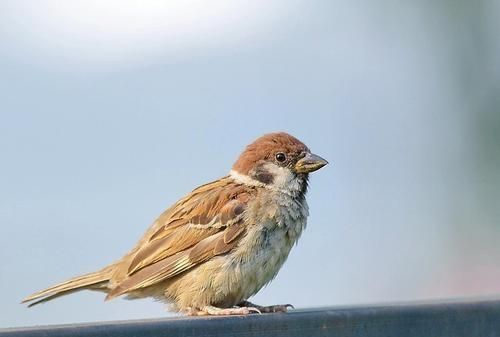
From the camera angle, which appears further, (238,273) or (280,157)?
(280,157)

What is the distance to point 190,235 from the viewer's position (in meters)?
4.18

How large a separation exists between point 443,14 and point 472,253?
273 cm

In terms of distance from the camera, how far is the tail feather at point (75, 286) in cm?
392

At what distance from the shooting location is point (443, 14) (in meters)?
8.90

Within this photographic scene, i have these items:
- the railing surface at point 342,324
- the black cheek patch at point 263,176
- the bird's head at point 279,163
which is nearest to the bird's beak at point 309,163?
the bird's head at point 279,163

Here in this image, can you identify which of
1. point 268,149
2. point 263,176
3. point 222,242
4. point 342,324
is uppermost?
point 268,149

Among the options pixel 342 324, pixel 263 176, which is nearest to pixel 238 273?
pixel 263 176

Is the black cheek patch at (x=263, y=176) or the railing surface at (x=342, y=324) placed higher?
the black cheek patch at (x=263, y=176)

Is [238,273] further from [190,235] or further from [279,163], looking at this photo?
[279,163]

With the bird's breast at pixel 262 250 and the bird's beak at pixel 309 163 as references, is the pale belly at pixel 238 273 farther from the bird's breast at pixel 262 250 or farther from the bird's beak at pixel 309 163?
the bird's beak at pixel 309 163

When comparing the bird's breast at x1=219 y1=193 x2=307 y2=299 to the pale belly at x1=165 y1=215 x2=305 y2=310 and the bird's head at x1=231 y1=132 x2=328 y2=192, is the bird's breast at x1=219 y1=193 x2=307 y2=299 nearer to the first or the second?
the pale belly at x1=165 y1=215 x2=305 y2=310

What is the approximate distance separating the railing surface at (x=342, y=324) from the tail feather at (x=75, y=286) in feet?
4.79

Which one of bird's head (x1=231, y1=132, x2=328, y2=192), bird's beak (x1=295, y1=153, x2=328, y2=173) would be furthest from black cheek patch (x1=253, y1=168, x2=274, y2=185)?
bird's beak (x1=295, y1=153, x2=328, y2=173)

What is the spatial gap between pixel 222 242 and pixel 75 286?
55cm
